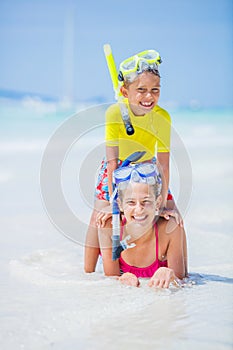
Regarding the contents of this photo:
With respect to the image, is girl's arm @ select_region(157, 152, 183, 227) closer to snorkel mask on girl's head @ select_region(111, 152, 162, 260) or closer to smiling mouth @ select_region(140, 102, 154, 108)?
snorkel mask on girl's head @ select_region(111, 152, 162, 260)

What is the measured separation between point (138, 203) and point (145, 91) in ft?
2.01

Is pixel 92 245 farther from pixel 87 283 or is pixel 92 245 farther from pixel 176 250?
pixel 176 250

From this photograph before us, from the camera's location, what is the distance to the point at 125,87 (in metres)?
3.20

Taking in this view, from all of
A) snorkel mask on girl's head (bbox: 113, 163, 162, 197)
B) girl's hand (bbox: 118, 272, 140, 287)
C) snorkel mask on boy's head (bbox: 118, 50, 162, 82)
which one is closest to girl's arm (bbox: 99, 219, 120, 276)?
girl's hand (bbox: 118, 272, 140, 287)

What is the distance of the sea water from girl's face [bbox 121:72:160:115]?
37 cm

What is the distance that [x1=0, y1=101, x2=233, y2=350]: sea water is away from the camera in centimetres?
227

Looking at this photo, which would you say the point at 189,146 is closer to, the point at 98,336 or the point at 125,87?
the point at 125,87

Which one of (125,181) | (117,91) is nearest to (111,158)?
(125,181)

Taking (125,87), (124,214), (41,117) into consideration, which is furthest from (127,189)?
(41,117)

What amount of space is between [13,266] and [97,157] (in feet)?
4.20

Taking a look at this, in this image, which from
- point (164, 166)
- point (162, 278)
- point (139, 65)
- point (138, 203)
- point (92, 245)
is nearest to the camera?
point (162, 278)

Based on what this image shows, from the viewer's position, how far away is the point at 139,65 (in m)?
3.11

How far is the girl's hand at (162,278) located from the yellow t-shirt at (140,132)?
0.66 m

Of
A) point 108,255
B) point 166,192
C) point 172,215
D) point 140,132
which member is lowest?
point 108,255
